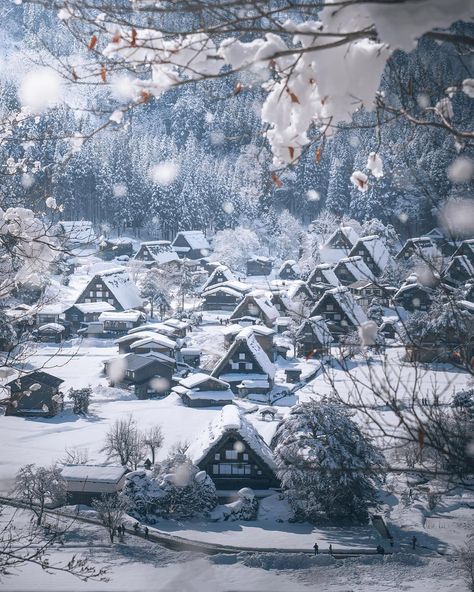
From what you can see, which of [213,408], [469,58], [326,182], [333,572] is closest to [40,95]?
[469,58]

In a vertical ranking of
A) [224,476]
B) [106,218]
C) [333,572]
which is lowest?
[333,572]

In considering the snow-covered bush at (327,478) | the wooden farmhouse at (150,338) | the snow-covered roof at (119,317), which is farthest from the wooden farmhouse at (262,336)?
the snow-covered bush at (327,478)

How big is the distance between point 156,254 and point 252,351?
28530mm

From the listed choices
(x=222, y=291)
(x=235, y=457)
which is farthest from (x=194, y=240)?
(x=235, y=457)

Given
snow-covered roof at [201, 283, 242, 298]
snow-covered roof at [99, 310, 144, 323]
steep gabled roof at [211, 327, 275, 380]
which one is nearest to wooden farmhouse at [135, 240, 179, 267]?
snow-covered roof at [201, 283, 242, 298]

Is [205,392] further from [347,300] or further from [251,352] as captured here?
[347,300]

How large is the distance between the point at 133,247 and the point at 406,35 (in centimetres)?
5845

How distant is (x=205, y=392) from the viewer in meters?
23.9

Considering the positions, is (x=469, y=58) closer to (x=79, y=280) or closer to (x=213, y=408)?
(x=213, y=408)

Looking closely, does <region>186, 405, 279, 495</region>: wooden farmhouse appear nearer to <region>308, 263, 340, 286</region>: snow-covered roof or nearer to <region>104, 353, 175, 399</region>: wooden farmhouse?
<region>104, 353, 175, 399</region>: wooden farmhouse

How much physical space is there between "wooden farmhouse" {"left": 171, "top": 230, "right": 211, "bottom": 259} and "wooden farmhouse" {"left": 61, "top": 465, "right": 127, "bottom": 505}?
41.9 m

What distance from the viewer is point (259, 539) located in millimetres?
13594

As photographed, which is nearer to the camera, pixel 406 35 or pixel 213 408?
pixel 406 35

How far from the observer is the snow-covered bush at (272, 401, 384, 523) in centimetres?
1395
